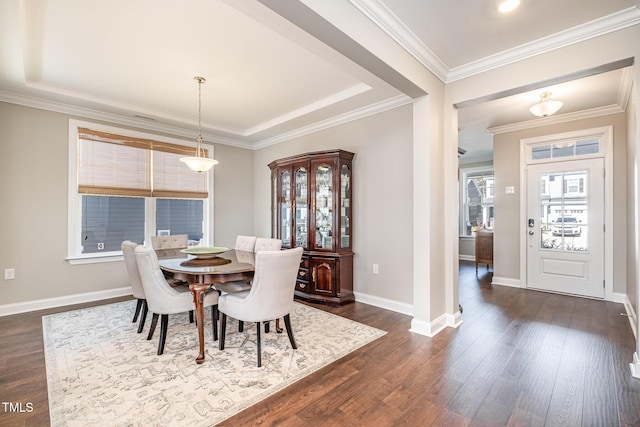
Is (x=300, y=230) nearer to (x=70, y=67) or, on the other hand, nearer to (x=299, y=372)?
(x=299, y=372)

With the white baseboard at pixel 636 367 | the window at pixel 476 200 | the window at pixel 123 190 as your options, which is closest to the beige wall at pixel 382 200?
the white baseboard at pixel 636 367

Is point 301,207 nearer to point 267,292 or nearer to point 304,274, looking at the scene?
point 304,274

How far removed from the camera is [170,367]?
2.26m

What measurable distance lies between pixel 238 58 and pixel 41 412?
3.07 m

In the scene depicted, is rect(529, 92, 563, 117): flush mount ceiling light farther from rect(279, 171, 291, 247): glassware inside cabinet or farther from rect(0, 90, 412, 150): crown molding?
rect(279, 171, 291, 247): glassware inside cabinet

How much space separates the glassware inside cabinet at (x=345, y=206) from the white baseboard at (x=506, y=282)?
2.86 meters

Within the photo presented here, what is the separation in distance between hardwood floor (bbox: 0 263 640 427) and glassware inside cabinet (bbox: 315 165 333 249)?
120cm

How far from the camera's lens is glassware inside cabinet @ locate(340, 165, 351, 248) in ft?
13.1

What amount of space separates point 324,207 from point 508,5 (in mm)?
2748

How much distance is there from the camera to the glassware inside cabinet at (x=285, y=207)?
14.7 ft

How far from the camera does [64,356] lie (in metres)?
2.44

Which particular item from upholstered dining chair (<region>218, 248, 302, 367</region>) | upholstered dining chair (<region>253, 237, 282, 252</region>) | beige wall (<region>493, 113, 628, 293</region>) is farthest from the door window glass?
upholstered dining chair (<region>218, 248, 302, 367</region>)

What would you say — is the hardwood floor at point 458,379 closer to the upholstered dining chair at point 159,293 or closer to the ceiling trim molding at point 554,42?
the upholstered dining chair at point 159,293

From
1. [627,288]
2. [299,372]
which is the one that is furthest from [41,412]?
[627,288]
